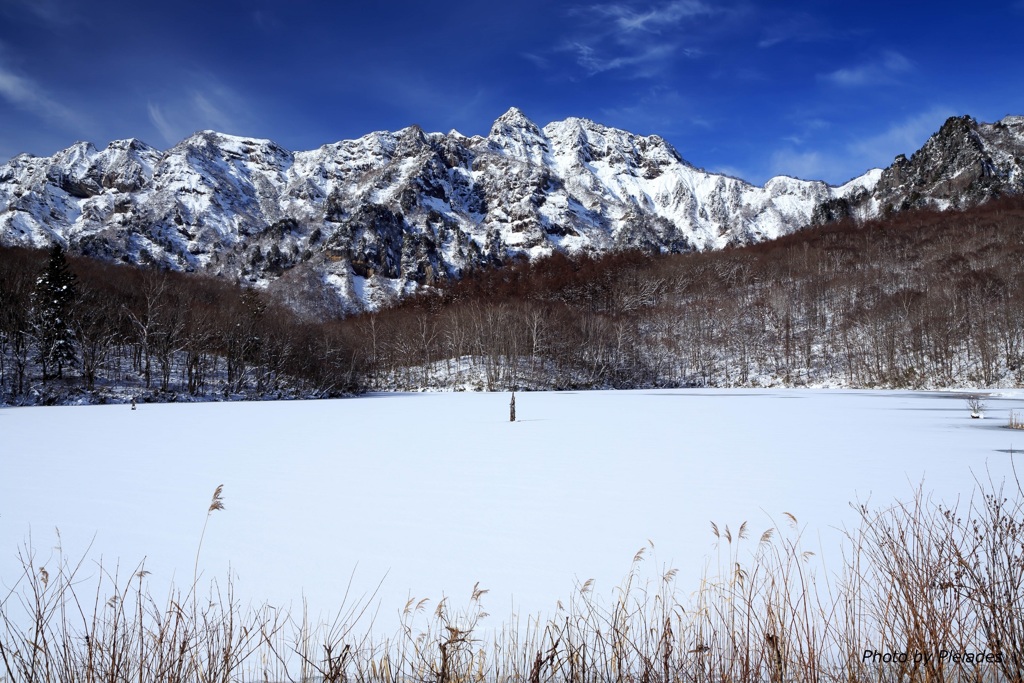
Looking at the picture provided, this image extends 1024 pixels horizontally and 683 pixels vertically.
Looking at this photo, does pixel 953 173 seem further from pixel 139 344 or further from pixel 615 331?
pixel 139 344

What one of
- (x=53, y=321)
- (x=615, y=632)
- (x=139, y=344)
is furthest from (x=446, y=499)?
(x=139, y=344)

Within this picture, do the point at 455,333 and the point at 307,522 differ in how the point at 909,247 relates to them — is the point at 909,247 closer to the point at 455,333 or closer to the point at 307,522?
the point at 455,333

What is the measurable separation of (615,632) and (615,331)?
3092 inches

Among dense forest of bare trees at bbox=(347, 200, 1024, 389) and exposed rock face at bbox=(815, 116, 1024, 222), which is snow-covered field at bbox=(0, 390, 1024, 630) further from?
exposed rock face at bbox=(815, 116, 1024, 222)

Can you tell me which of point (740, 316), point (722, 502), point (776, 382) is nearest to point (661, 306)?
point (740, 316)

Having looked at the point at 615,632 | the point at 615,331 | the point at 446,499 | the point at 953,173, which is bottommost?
the point at 446,499

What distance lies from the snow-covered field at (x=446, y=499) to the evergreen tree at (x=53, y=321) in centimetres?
3304

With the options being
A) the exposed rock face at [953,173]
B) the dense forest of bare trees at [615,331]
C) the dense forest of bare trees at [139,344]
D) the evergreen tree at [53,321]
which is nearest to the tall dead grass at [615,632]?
the dense forest of bare trees at [139,344]

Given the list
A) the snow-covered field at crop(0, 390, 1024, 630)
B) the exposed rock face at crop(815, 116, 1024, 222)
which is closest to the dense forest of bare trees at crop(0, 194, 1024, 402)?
the exposed rock face at crop(815, 116, 1024, 222)

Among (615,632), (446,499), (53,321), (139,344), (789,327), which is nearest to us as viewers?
(615,632)

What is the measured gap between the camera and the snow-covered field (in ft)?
18.2

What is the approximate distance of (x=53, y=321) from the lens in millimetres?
42469

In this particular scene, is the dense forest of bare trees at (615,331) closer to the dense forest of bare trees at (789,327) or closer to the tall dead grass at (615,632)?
the dense forest of bare trees at (789,327)

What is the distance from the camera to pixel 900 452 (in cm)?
1231
